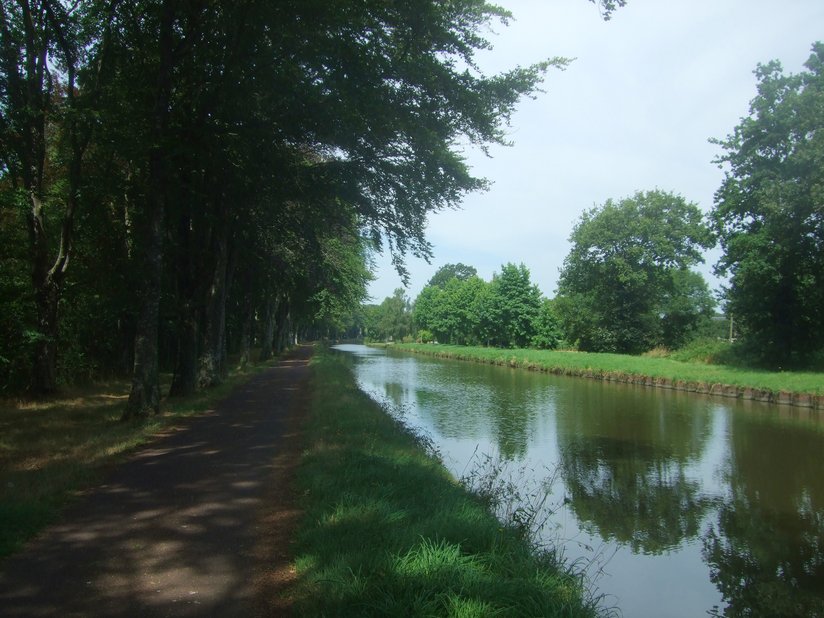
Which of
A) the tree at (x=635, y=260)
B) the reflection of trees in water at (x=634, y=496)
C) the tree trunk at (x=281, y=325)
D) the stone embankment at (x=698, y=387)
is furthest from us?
the tree at (x=635, y=260)

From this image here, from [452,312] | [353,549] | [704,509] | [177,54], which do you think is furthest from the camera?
[452,312]

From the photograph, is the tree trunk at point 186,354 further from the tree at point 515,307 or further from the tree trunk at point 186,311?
the tree at point 515,307

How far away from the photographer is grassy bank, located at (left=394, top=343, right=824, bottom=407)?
84.6 ft

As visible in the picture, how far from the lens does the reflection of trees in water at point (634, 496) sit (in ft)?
31.9

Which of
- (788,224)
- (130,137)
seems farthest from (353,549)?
(788,224)

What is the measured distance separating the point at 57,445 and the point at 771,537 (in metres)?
11.9

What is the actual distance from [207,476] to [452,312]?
7859 cm

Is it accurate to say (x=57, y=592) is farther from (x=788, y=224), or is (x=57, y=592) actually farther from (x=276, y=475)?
(x=788, y=224)

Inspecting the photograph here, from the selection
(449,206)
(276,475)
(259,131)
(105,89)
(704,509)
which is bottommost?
(704,509)

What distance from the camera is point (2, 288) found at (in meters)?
14.6

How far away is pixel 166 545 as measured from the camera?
217 inches

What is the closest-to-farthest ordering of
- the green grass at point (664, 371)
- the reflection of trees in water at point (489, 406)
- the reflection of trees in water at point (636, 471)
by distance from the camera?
1. the reflection of trees in water at point (636, 471)
2. the reflection of trees in water at point (489, 406)
3. the green grass at point (664, 371)

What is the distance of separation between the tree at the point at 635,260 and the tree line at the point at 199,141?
1643 inches

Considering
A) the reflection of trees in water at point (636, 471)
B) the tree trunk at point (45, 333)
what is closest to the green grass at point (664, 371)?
the reflection of trees in water at point (636, 471)
